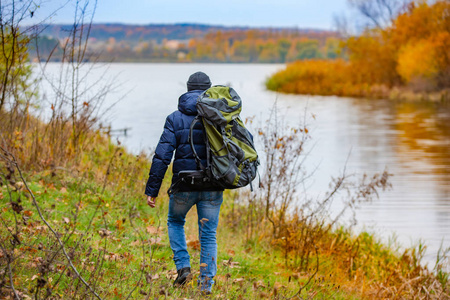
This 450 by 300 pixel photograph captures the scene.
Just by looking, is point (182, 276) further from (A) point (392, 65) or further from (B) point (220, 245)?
(A) point (392, 65)

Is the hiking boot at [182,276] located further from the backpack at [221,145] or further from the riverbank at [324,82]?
the riverbank at [324,82]

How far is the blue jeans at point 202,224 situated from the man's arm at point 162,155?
181 mm

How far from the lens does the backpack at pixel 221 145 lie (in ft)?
15.0

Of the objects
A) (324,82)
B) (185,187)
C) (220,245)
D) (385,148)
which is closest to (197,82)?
(185,187)

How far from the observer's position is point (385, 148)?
71.6 feet

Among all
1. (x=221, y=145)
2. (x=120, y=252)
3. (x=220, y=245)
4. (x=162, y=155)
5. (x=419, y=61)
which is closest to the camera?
(x=221, y=145)

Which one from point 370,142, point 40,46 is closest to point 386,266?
point 40,46

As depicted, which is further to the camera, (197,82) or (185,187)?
(197,82)

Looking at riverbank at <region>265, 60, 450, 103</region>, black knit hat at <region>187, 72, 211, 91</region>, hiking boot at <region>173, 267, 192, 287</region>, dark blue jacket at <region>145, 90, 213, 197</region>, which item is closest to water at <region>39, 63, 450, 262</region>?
black knit hat at <region>187, 72, 211, 91</region>

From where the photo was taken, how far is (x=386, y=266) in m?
8.34

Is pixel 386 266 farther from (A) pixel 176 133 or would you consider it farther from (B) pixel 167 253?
(A) pixel 176 133

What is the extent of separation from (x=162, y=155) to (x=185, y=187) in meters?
0.32

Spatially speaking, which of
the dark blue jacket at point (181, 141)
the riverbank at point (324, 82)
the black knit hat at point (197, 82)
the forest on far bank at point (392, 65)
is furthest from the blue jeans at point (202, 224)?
the riverbank at point (324, 82)

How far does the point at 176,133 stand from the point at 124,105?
34928mm
